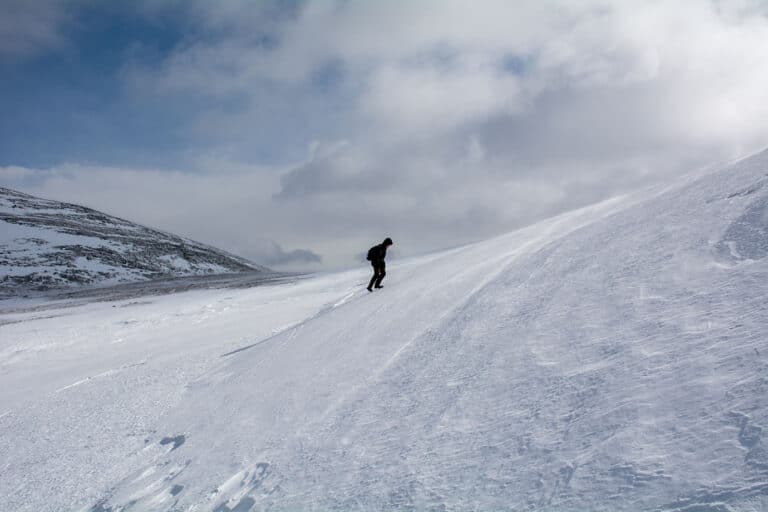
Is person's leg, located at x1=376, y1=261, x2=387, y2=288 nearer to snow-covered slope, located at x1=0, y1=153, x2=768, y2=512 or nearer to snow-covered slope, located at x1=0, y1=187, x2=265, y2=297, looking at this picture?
snow-covered slope, located at x1=0, y1=153, x2=768, y2=512

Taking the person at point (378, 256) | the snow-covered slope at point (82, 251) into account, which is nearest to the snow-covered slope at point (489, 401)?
the person at point (378, 256)

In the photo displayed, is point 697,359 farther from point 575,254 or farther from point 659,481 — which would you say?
point 575,254

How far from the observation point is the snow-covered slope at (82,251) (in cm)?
5447

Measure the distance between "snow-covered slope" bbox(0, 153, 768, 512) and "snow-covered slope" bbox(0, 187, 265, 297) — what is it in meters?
47.1

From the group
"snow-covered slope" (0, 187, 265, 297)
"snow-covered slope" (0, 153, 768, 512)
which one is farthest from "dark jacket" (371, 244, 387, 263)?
"snow-covered slope" (0, 187, 265, 297)

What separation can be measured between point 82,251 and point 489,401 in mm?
69478

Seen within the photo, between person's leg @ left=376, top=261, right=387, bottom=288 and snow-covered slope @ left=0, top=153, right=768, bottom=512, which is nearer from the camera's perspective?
snow-covered slope @ left=0, top=153, right=768, bottom=512

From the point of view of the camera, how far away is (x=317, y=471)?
13.4 feet

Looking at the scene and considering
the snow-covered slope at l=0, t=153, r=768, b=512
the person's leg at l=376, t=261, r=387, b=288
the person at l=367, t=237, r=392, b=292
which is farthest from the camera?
the person's leg at l=376, t=261, r=387, b=288

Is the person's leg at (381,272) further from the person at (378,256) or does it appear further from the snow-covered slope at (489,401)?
the snow-covered slope at (489,401)

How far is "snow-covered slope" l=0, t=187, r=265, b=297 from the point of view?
5447 cm

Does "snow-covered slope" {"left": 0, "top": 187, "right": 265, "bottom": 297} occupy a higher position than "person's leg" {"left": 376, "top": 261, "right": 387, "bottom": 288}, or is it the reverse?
"snow-covered slope" {"left": 0, "top": 187, "right": 265, "bottom": 297}

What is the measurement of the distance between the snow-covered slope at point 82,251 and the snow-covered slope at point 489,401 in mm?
47062

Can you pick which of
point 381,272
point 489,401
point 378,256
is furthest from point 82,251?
point 489,401
